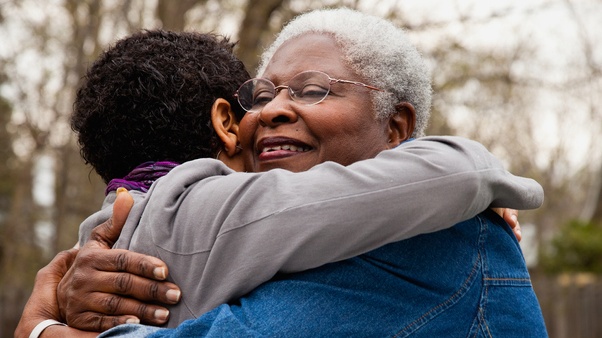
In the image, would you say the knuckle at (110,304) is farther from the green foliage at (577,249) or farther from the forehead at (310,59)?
the green foliage at (577,249)

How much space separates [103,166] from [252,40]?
18.9 feet

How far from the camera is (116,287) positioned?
2.30m

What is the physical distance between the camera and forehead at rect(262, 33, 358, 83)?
2811 millimetres

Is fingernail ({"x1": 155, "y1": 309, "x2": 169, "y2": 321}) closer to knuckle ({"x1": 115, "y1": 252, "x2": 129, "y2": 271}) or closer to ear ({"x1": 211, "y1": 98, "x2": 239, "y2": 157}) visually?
knuckle ({"x1": 115, "y1": 252, "x2": 129, "y2": 271})

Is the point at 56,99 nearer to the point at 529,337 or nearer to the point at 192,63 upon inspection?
the point at 192,63

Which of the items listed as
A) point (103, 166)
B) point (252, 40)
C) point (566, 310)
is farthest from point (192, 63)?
point (566, 310)

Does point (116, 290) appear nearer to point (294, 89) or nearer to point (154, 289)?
point (154, 289)

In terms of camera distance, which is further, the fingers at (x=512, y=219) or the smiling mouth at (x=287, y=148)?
the smiling mouth at (x=287, y=148)

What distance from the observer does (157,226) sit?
2.28m

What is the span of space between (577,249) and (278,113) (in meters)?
14.8

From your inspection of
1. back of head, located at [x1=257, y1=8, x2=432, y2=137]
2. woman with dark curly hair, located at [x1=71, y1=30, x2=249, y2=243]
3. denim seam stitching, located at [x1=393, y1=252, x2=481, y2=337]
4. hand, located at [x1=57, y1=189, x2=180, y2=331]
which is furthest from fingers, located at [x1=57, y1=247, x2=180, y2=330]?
back of head, located at [x1=257, y1=8, x2=432, y2=137]

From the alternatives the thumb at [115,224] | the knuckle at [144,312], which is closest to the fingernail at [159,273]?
the knuckle at [144,312]

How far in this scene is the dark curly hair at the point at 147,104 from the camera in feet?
8.90

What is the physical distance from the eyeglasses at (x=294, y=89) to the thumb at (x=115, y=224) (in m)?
0.63
